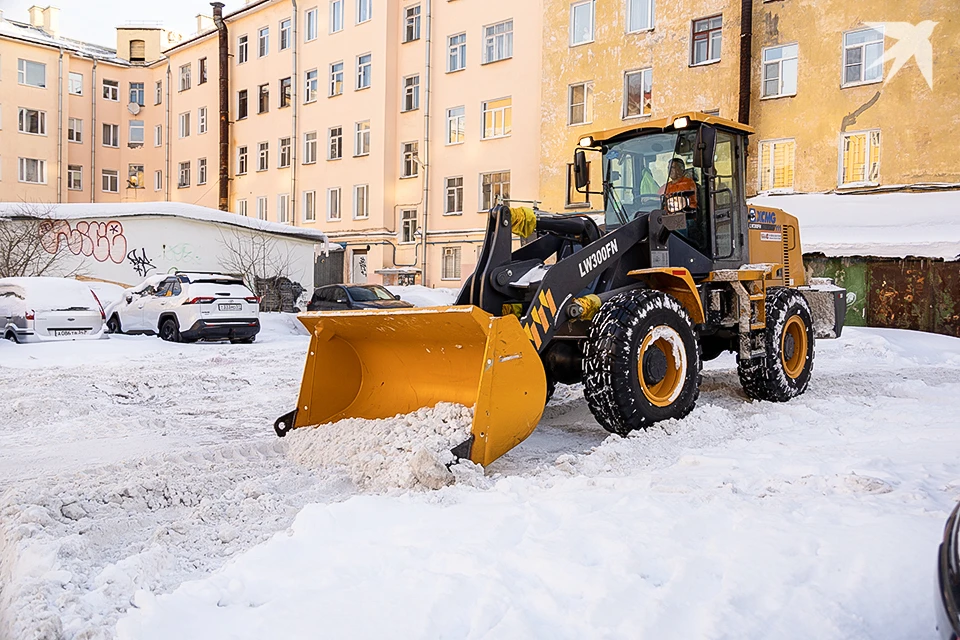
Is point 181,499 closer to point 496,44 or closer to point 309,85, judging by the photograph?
point 496,44

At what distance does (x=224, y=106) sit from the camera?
36594 mm

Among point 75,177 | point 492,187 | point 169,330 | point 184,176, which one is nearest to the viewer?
point 169,330

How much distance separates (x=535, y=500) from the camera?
4.12 m

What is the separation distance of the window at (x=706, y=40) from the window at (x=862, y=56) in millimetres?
3396

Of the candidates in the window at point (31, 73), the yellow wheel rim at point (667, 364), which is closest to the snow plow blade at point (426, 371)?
the yellow wheel rim at point (667, 364)

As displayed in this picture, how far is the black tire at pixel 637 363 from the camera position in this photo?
18.6ft

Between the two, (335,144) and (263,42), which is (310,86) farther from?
(263,42)

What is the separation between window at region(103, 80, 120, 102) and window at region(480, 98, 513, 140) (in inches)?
1041

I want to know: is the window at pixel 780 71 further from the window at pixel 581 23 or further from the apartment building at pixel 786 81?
the window at pixel 581 23

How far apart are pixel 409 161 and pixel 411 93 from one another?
2.57 m

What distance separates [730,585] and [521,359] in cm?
239

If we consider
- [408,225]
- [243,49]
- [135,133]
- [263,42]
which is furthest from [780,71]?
[135,133]

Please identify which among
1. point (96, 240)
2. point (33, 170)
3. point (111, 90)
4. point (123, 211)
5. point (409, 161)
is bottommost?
point (96, 240)

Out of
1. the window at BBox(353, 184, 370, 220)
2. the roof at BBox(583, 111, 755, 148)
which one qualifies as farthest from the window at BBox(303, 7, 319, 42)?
the roof at BBox(583, 111, 755, 148)
